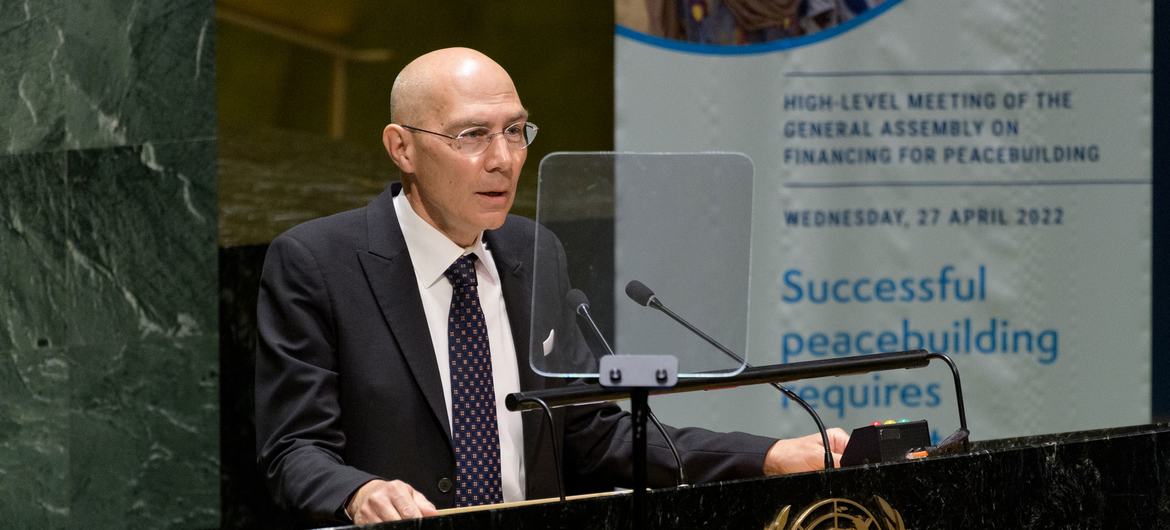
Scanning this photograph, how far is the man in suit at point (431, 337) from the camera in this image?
8.18 feet

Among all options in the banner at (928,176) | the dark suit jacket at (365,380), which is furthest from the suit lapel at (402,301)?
the banner at (928,176)

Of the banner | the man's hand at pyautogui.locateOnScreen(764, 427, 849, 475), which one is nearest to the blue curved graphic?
the banner

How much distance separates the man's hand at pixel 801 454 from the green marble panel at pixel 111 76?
2762 millimetres

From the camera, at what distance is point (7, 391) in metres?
4.52

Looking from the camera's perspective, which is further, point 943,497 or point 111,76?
point 111,76

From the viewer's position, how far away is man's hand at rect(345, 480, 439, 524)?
2055 millimetres

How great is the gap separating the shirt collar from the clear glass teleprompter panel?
625 mm

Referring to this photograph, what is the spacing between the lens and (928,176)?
168 inches

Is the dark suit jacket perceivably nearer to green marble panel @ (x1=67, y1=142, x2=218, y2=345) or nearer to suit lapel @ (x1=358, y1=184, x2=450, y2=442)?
suit lapel @ (x1=358, y1=184, x2=450, y2=442)

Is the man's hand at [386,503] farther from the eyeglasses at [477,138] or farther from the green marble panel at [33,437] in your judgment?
the green marble panel at [33,437]

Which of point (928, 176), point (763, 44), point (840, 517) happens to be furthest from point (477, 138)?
point (928, 176)

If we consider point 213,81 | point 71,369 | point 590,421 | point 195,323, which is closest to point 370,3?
point 213,81

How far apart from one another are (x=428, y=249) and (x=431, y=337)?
0.59ft

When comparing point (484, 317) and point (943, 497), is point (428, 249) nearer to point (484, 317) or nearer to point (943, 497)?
point (484, 317)
